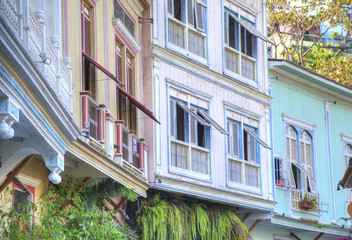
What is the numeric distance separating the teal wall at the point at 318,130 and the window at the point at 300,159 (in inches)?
13.1

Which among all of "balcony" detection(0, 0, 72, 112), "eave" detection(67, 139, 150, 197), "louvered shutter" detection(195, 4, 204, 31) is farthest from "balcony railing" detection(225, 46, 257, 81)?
"balcony" detection(0, 0, 72, 112)

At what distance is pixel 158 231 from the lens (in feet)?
59.4

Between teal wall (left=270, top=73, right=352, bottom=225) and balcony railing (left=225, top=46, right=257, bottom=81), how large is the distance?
1579 mm

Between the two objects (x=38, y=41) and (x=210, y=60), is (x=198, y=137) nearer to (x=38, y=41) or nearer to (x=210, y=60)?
(x=210, y=60)

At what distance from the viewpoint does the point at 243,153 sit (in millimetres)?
22266

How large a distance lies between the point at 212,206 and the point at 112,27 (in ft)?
20.8

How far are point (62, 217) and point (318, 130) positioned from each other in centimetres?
1482

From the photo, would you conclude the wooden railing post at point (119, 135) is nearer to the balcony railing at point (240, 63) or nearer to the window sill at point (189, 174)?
the window sill at point (189, 174)

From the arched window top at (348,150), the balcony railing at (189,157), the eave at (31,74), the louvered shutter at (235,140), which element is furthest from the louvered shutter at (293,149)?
the eave at (31,74)

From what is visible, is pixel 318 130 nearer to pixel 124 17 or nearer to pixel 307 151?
pixel 307 151

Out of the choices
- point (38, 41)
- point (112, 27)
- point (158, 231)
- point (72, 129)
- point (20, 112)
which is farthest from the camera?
point (158, 231)

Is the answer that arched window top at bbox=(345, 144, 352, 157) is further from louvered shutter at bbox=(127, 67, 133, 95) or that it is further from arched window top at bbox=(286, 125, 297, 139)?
louvered shutter at bbox=(127, 67, 133, 95)

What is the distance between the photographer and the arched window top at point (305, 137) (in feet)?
85.3

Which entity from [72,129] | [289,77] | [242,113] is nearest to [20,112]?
[72,129]
